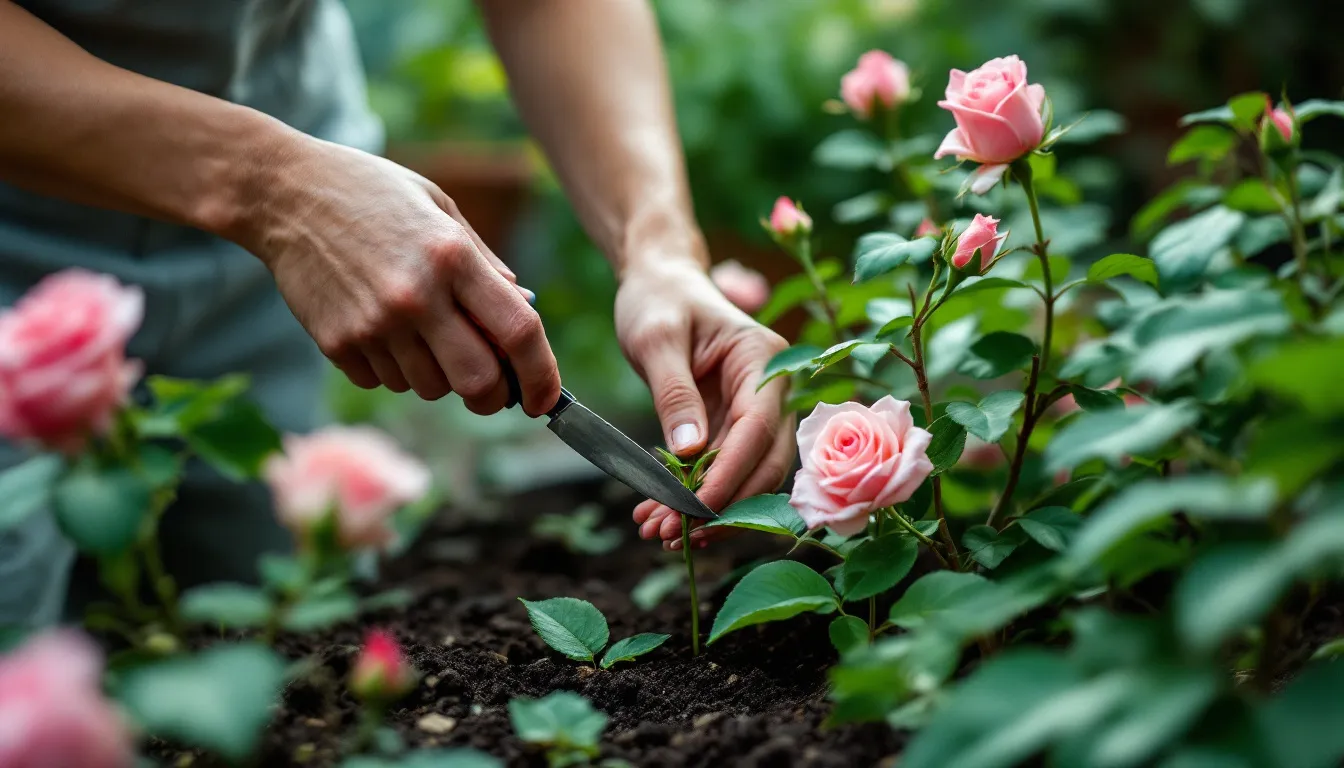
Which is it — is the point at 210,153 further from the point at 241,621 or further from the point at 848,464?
the point at 848,464

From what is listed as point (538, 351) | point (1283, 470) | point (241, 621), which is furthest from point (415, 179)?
point (1283, 470)

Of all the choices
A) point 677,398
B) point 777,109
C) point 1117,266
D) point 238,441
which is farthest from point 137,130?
point 777,109

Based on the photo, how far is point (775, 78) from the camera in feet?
7.73

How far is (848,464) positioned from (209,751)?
0.49 m

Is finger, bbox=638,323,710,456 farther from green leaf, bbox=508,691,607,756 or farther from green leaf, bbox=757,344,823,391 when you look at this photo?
green leaf, bbox=508,691,607,756

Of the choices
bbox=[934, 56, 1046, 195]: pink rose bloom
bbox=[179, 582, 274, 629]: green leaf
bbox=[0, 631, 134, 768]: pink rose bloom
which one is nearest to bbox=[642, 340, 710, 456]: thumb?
bbox=[934, 56, 1046, 195]: pink rose bloom

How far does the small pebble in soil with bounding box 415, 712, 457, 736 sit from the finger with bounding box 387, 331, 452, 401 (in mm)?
272

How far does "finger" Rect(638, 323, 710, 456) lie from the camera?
964 millimetres

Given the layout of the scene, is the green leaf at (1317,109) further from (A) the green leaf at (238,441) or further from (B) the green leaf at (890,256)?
(A) the green leaf at (238,441)

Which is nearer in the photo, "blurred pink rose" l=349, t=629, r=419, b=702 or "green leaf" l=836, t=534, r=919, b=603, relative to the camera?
"blurred pink rose" l=349, t=629, r=419, b=702

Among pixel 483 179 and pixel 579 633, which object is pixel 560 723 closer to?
pixel 579 633

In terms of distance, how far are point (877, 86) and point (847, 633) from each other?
705mm

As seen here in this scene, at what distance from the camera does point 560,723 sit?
682 mm

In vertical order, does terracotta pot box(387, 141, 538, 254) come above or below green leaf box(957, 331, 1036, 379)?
below
